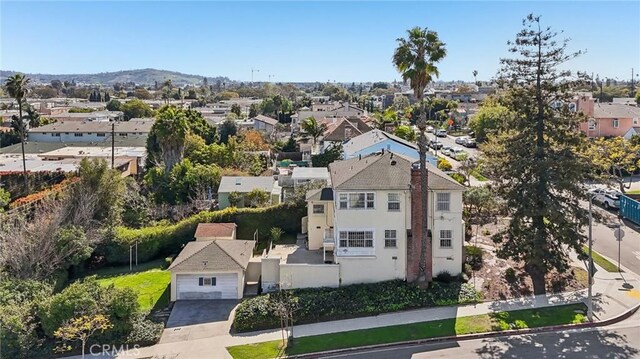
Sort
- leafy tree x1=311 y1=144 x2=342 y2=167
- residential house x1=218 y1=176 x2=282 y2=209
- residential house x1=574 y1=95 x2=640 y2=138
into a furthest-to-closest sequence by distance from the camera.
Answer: residential house x1=574 y1=95 x2=640 y2=138
leafy tree x1=311 y1=144 x2=342 y2=167
residential house x1=218 y1=176 x2=282 y2=209

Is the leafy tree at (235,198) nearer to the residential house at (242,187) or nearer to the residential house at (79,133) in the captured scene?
the residential house at (242,187)

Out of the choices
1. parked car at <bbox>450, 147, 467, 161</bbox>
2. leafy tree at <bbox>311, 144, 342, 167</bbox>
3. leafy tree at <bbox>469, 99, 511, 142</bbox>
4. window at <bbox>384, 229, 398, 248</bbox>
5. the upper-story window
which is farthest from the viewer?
leafy tree at <bbox>469, 99, 511, 142</bbox>

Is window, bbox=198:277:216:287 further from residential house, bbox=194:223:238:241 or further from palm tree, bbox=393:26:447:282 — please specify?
palm tree, bbox=393:26:447:282

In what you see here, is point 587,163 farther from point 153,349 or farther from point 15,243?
point 15,243

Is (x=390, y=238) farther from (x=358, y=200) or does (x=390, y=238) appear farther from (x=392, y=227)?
(x=358, y=200)

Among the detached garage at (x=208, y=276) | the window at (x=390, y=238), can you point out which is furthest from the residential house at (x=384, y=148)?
the detached garage at (x=208, y=276)

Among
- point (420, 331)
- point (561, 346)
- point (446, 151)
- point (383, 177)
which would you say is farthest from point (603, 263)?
point (446, 151)

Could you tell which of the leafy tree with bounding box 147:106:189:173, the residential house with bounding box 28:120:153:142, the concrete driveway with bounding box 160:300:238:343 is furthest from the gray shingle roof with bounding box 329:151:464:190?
the residential house with bounding box 28:120:153:142
